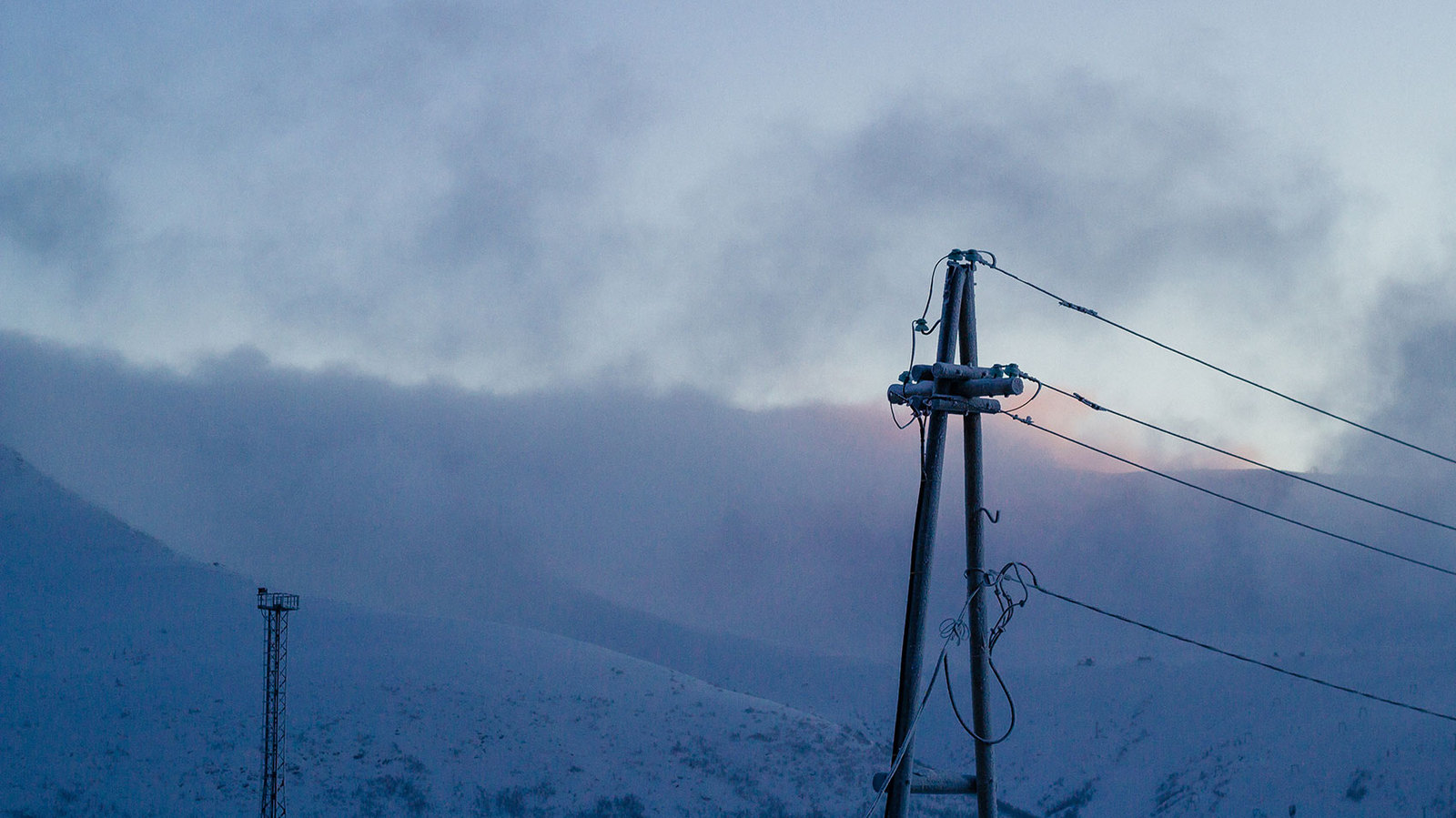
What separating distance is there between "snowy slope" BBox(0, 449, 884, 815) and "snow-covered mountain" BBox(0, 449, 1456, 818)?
0.44ft

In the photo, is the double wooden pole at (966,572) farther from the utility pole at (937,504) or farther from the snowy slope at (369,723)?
the snowy slope at (369,723)

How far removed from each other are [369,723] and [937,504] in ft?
141

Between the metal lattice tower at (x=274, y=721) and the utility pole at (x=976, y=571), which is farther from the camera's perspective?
the metal lattice tower at (x=274, y=721)

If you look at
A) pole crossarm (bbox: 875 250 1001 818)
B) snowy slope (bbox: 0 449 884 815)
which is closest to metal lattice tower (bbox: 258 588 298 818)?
snowy slope (bbox: 0 449 884 815)

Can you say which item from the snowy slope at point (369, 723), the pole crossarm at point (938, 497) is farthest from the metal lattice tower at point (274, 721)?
the pole crossarm at point (938, 497)

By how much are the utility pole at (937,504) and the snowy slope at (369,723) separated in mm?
35005

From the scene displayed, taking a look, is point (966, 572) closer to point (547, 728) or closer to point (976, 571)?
point (976, 571)

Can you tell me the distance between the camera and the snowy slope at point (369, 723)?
141 feet

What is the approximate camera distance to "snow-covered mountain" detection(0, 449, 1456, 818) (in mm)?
41469

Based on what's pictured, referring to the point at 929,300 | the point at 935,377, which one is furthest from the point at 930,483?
the point at 929,300

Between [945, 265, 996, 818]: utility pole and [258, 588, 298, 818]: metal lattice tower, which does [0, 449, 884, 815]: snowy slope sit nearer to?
[258, 588, 298, 818]: metal lattice tower

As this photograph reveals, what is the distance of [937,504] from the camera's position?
40.9 ft

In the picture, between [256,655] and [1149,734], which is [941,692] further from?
[256,655]

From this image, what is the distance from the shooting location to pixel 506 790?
45.0 meters
